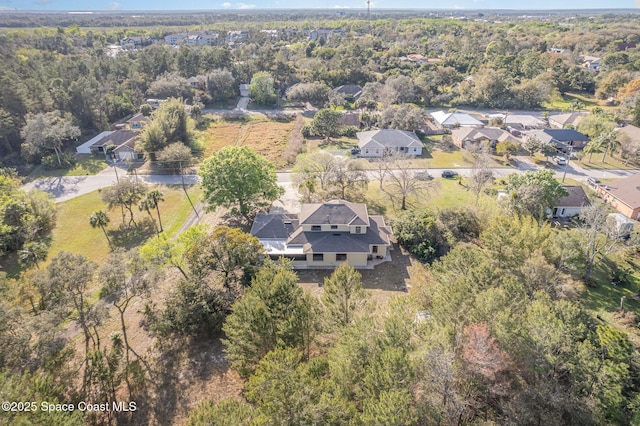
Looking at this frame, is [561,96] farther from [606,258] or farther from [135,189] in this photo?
[135,189]

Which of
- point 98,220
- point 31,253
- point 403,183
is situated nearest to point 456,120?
point 403,183

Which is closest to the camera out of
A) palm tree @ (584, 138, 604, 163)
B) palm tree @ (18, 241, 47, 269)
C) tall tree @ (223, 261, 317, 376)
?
tall tree @ (223, 261, 317, 376)

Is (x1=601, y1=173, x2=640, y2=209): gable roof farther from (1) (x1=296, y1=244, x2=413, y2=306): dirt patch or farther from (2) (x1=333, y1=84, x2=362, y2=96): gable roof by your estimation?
(2) (x1=333, y1=84, x2=362, y2=96): gable roof

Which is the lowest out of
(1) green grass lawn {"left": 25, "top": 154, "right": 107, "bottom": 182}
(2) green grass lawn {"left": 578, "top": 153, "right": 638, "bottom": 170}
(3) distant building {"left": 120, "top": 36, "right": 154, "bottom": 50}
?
(2) green grass lawn {"left": 578, "top": 153, "right": 638, "bottom": 170}

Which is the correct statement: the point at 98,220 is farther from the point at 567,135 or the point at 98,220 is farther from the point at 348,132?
the point at 567,135

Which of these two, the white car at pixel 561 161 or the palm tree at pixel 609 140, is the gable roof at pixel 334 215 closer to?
the white car at pixel 561 161

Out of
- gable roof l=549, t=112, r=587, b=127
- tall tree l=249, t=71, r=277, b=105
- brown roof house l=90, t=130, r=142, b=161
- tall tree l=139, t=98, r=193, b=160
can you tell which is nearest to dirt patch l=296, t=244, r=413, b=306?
tall tree l=139, t=98, r=193, b=160

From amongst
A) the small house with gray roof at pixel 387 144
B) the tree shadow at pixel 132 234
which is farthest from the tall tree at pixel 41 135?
the small house with gray roof at pixel 387 144
